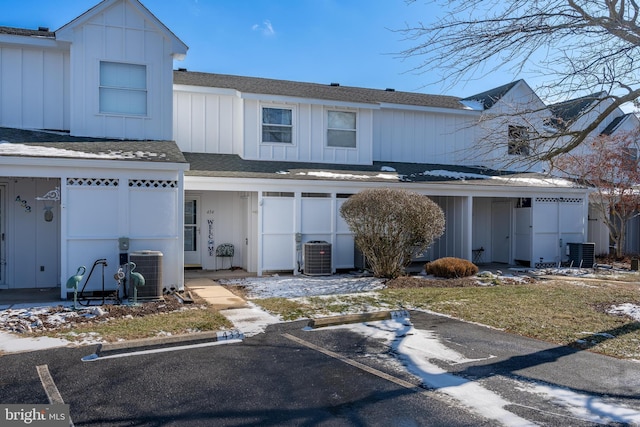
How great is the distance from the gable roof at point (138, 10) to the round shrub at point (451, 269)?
29.6 feet

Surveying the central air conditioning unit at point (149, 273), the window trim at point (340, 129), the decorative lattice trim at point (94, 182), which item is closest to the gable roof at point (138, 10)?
the decorative lattice trim at point (94, 182)

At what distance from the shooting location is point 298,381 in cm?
529

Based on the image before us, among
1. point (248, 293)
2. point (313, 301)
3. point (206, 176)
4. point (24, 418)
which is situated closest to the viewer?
point (24, 418)

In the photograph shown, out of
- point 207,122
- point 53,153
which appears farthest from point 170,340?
point 207,122

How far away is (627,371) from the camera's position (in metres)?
5.77

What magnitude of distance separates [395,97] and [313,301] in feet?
38.0

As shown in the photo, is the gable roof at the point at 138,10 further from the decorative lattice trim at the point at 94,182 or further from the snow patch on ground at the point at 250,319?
the snow patch on ground at the point at 250,319

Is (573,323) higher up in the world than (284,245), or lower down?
lower down

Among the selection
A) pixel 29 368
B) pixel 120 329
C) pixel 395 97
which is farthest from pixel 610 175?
pixel 29 368

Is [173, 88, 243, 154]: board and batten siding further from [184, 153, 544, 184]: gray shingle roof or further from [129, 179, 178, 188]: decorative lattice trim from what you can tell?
[129, 179, 178, 188]: decorative lattice trim

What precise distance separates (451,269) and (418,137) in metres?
6.62

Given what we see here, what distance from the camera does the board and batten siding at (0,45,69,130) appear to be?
11.2 m

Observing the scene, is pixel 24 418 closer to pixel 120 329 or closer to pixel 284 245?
pixel 120 329

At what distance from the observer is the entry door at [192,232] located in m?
14.6
